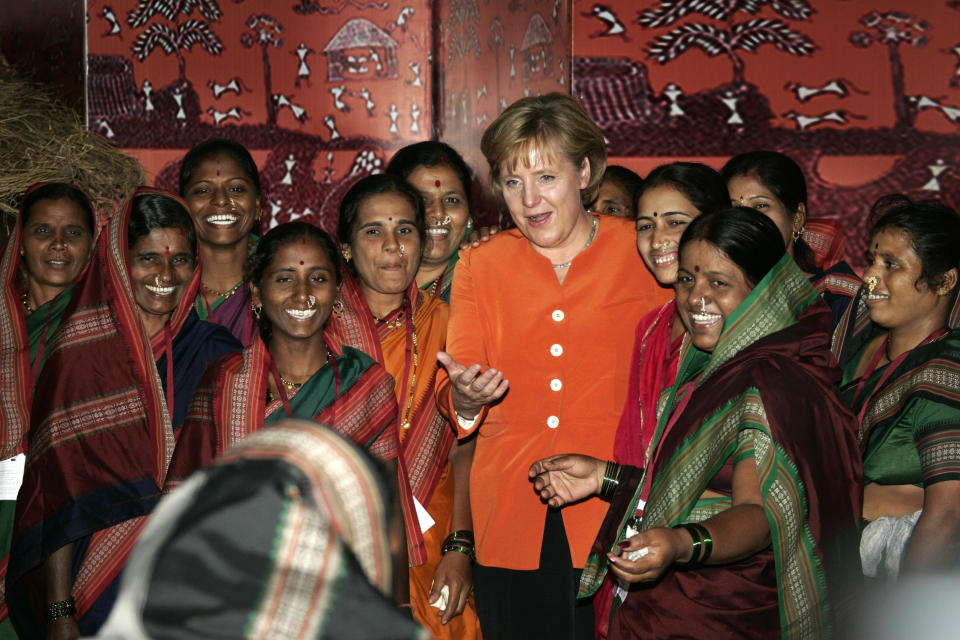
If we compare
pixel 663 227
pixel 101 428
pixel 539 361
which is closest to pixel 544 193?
pixel 663 227

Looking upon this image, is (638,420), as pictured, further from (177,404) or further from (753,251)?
(177,404)

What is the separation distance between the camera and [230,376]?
9.15ft

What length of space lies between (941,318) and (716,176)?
2.54 ft

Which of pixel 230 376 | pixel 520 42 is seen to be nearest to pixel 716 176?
pixel 230 376

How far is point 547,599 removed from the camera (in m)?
2.64

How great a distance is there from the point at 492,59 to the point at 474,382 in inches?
105

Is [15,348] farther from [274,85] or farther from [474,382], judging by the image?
[274,85]

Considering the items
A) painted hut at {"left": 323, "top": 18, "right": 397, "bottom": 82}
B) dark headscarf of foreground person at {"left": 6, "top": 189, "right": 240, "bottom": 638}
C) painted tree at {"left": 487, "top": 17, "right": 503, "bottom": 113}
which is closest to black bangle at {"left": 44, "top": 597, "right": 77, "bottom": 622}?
dark headscarf of foreground person at {"left": 6, "top": 189, "right": 240, "bottom": 638}

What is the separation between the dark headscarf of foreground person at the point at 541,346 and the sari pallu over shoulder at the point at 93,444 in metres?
0.98

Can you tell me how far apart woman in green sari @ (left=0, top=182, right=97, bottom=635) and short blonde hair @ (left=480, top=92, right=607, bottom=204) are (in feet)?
5.37

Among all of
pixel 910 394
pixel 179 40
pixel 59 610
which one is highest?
pixel 179 40

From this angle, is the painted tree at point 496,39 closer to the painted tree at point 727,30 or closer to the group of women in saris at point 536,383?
the painted tree at point 727,30

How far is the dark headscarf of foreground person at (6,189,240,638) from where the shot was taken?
2854 mm

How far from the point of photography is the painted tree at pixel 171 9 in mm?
5145
